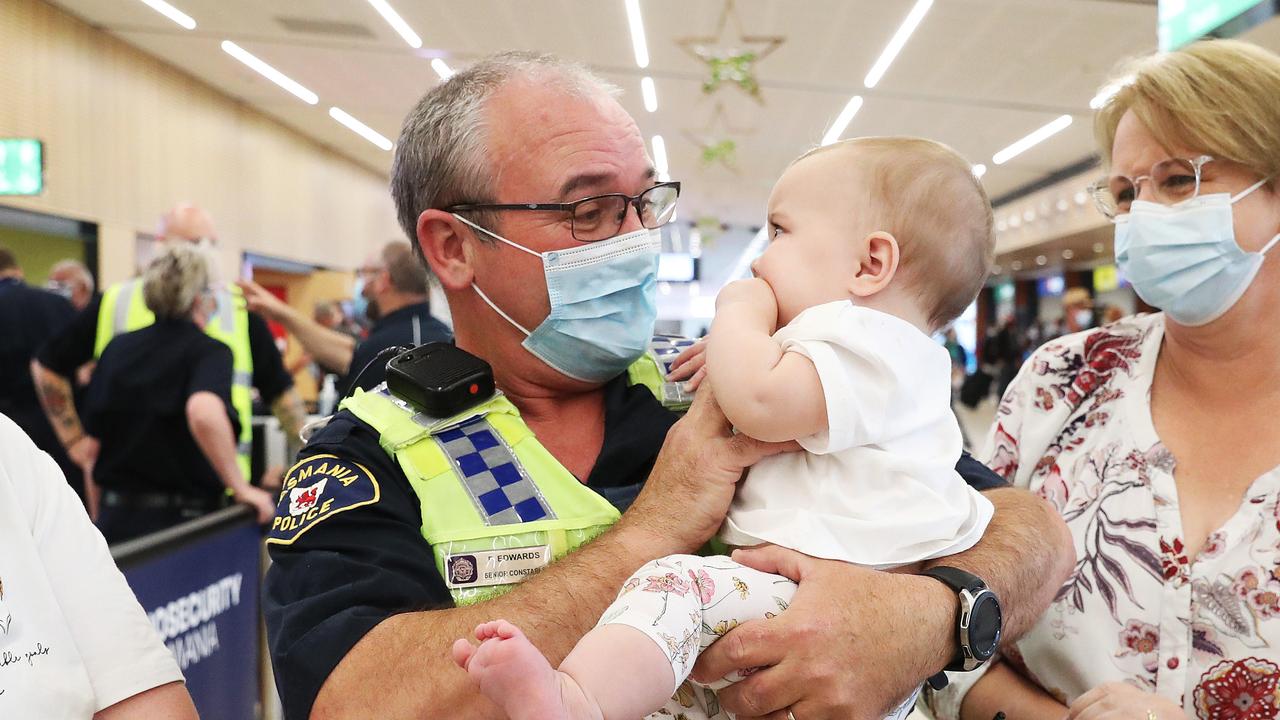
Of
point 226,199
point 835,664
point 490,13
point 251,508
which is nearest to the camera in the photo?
point 835,664

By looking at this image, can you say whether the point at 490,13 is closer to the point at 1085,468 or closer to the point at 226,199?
the point at 226,199

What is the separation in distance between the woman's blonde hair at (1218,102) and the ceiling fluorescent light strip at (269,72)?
9.97 m

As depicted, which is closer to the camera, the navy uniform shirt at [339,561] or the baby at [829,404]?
the baby at [829,404]

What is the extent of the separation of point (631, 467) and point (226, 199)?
38.0ft

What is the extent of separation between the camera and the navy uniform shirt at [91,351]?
3576 mm

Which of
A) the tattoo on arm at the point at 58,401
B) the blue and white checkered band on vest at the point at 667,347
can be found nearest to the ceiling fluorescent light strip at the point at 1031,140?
the blue and white checkered band on vest at the point at 667,347

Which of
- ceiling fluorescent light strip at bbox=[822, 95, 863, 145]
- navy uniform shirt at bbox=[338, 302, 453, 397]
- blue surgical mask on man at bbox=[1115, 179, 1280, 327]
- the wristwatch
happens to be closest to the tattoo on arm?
navy uniform shirt at bbox=[338, 302, 453, 397]

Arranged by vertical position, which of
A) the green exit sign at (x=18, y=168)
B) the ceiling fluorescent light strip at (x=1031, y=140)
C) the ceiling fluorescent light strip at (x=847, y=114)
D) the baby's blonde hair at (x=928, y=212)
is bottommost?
the baby's blonde hair at (x=928, y=212)

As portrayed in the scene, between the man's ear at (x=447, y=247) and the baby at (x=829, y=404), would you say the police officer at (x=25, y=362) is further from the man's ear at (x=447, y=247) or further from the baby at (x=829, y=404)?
the baby at (x=829, y=404)

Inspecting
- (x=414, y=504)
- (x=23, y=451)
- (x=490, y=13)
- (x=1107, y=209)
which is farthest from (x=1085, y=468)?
(x=490, y=13)

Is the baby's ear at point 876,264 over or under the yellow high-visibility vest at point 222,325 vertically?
over

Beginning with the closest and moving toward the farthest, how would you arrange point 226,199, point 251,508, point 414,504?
point 414,504, point 251,508, point 226,199

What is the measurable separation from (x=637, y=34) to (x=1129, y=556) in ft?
26.0

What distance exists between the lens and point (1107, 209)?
1869mm
